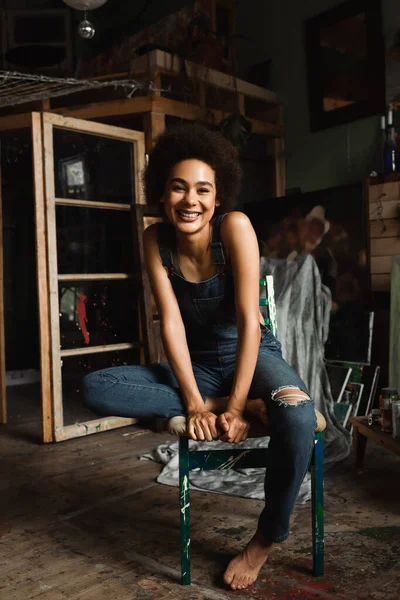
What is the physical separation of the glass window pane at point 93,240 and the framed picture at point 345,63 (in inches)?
65.1

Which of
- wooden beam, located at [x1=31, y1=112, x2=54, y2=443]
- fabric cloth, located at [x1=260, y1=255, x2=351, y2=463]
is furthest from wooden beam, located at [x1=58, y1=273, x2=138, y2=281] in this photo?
fabric cloth, located at [x1=260, y1=255, x2=351, y2=463]

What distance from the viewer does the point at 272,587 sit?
5.43ft

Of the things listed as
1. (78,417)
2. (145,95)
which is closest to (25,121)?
(145,95)

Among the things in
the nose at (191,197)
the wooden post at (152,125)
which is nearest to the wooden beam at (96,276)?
the wooden post at (152,125)

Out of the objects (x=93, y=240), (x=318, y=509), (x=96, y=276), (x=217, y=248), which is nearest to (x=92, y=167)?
(x=93, y=240)

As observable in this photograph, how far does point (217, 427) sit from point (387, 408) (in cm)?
113

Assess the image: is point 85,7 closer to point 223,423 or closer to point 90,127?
point 90,127

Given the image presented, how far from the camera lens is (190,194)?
1829 millimetres

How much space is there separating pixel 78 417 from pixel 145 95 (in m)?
2.16

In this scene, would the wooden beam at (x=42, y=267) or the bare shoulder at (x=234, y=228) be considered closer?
the bare shoulder at (x=234, y=228)

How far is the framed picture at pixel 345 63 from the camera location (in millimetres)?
3770

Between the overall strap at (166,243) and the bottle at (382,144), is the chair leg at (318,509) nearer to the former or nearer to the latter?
the overall strap at (166,243)

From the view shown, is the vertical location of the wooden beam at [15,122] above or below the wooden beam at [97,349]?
above

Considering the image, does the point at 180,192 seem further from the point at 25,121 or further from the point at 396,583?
the point at 25,121
